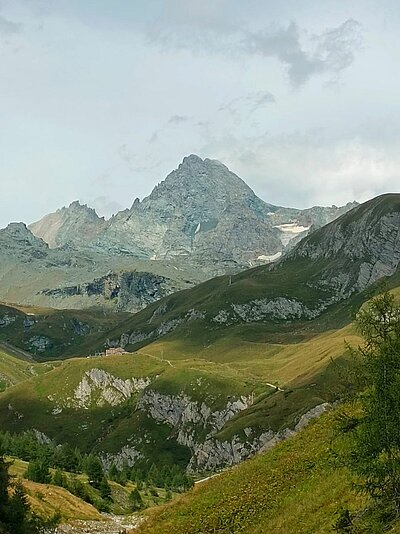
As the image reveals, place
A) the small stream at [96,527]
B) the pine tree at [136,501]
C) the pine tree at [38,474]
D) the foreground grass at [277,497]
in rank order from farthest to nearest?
the pine tree at [136,501], the pine tree at [38,474], the small stream at [96,527], the foreground grass at [277,497]

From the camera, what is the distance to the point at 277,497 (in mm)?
34781

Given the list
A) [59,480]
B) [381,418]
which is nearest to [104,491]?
[59,480]

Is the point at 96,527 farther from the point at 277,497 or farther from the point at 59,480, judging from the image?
the point at 277,497

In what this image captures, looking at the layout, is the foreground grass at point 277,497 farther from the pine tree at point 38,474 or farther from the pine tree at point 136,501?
the pine tree at point 136,501

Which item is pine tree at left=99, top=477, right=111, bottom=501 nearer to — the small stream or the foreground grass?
the small stream

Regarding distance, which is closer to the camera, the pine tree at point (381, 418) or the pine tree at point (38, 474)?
the pine tree at point (381, 418)

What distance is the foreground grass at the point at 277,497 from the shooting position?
28516 millimetres

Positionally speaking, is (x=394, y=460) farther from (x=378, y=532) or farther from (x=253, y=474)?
(x=253, y=474)

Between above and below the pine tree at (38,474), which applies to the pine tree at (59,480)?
below

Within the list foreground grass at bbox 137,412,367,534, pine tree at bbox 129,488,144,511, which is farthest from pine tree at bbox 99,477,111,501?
foreground grass at bbox 137,412,367,534

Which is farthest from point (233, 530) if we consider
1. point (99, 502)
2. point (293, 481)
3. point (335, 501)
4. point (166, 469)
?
point (166, 469)

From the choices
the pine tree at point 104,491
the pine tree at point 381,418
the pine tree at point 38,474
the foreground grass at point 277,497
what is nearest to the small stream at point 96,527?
the pine tree at point 38,474

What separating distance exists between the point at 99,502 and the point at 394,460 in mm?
78719

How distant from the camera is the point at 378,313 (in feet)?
80.8
